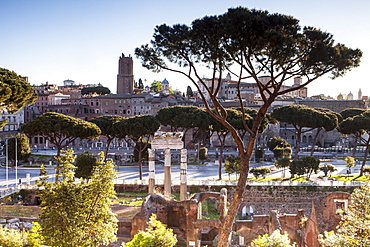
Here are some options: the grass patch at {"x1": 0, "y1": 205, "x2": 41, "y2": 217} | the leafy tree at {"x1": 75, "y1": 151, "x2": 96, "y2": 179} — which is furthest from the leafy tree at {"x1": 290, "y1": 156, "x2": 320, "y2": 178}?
the grass patch at {"x1": 0, "y1": 205, "x2": 41, "y2": 217}

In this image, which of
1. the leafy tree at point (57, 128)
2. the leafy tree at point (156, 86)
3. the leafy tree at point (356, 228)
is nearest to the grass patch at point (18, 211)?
the leafy tree at point (57, 128)

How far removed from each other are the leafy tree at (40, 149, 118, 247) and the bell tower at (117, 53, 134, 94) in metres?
70.2

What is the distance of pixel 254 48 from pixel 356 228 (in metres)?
5.87

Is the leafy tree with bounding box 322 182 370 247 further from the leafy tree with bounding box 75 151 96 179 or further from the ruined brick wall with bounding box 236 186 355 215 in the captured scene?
the leafy tree with bounding box 75 151 96 179

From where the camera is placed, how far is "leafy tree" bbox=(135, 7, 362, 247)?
37.3ft

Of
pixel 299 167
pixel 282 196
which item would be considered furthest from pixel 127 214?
pixel 299 167

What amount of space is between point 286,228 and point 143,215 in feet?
22.1

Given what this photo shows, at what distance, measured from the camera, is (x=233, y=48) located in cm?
1187

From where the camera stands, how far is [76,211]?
1028 cm

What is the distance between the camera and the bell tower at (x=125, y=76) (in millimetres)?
80375

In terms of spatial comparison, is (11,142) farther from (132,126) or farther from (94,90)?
(94,90)

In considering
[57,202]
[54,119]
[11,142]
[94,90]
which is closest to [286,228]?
[57,202]

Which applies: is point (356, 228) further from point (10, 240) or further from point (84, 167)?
point (84, 167)

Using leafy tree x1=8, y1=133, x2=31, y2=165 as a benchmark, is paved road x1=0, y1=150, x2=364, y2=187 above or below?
below
